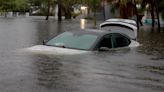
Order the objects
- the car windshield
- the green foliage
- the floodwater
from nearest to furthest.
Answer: the floodwater < the car windshield < the green foliage

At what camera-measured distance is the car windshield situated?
1727 centimetres

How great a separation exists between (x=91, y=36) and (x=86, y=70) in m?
4.15

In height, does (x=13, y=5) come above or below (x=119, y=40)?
above

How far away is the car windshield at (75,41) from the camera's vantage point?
Result: 1727 cm

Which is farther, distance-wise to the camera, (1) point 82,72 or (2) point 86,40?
(2) point 86,40

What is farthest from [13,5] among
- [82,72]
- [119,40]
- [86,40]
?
[82,72]

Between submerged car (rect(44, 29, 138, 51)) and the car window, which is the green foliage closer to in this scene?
the car window

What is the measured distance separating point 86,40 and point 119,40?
1.88m

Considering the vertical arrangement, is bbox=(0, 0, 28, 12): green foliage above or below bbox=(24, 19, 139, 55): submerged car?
above

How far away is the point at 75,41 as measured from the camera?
57.0ft

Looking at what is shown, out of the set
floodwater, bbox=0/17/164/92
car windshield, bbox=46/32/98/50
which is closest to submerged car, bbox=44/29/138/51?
car windshield, bbox=46/32/98/50

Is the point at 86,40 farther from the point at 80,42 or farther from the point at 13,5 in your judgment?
the point at 13,5

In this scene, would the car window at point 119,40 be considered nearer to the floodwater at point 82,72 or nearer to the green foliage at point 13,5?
the floodwater at point 82,72

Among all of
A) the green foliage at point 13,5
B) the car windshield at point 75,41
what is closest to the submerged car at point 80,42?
the car windshield at point 75,41
